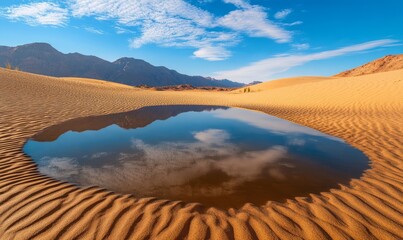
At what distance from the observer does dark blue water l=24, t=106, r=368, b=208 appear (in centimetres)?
340

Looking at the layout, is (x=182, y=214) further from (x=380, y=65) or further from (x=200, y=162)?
(x=380, y=65)

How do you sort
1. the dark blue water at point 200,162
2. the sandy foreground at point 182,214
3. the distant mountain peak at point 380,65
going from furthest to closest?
the distant mountain peak at point 380,65
the dark blue water at point 200,162
the sandy foreground at point 182,214

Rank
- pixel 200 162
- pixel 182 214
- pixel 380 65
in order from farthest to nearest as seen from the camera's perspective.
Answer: pixel 380 65
pixel 200 162
pixel 182 214

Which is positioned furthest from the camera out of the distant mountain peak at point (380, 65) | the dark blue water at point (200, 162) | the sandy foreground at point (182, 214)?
the distant mountain peak at point (380, 65)

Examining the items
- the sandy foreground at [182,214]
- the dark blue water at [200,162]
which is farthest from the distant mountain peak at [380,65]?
the sandy foreground at [182,214]

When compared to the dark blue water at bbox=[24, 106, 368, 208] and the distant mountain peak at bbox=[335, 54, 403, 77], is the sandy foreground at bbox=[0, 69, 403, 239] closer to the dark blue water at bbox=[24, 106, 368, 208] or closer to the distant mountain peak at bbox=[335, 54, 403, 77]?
the dark blue water at bbox=[24, 106, 368, 208]

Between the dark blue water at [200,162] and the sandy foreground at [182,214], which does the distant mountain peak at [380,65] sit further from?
the sandy foreground at [182,214]

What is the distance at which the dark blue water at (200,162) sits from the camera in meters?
3.40

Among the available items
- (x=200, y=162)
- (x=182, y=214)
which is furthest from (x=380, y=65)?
(x=182, y=214)

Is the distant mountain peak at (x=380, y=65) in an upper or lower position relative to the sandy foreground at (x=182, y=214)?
upper

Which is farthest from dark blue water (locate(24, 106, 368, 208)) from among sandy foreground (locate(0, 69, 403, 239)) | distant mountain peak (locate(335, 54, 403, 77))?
distant mountain peak (locate(335, 54, 403, 77))

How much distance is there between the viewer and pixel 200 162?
461 cm

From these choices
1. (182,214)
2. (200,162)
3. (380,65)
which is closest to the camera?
(182,214)

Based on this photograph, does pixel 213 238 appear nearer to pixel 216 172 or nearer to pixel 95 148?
pixel 216 172
